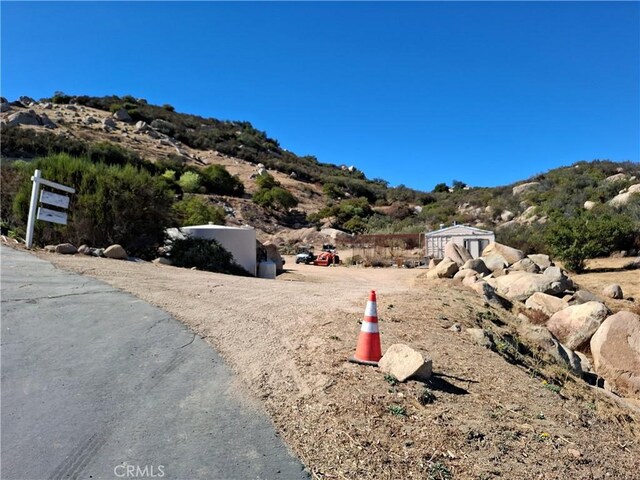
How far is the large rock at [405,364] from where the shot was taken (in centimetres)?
455

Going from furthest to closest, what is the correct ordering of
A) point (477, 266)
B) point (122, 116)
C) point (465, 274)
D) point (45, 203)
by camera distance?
point (122, 116)
point (477, 266)
point (465, 274)
point (45, 203)

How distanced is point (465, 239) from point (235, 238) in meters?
15.1

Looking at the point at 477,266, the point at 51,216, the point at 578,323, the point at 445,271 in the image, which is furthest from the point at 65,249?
the point at 477,266

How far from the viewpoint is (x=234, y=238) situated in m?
16.8

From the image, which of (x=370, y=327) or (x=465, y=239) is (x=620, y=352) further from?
(x=465, y=239)

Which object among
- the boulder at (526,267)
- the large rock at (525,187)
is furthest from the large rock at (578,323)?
the large rock at (525,187)

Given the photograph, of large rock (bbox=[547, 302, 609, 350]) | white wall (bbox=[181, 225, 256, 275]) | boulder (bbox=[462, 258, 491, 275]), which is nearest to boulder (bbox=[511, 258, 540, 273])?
boulder (bbox=[462, 258, 491, 275])

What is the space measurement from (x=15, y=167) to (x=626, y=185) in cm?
3769

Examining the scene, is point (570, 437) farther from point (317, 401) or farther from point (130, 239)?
point (130, 239)

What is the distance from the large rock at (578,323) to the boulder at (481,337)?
3.74 metres

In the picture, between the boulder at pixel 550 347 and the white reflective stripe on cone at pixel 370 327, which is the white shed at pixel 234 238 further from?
the white reflective stripe on cone at pixel 370 327

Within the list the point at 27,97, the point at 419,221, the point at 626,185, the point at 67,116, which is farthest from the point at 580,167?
the point at 27,97

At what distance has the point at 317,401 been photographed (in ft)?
13.8

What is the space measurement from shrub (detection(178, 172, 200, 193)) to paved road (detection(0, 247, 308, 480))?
1615 inches
